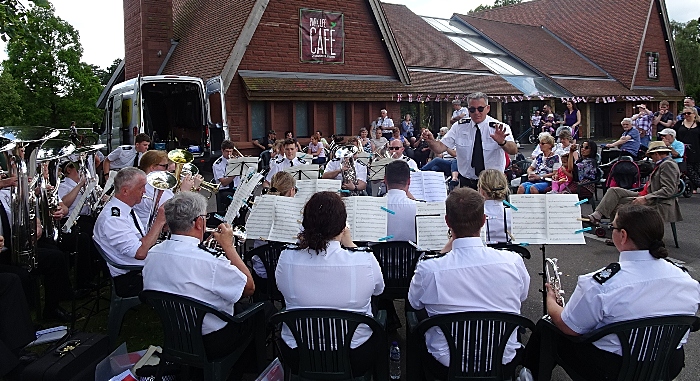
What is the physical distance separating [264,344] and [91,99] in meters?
37.3

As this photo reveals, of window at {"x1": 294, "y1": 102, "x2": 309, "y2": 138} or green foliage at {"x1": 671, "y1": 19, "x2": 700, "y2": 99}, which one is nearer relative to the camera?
window at {"x1": 294, "y1": 102, "x2": 309, "y2": 138}

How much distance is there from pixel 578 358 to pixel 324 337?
4.47ft

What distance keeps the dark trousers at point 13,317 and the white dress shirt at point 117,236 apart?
644 millimetres

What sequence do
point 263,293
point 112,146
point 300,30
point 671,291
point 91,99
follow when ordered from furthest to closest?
point 91,99 → point 300,30 → point 112,146 → point 263,293 → point 671,291

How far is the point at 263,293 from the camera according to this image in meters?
4.41

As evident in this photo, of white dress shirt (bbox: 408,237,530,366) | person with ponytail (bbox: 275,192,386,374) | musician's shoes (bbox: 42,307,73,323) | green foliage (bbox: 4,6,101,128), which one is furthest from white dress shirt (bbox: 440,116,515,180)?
green foliage (bbox: 4,6,101,128)

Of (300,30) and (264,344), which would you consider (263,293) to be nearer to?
(264,344)

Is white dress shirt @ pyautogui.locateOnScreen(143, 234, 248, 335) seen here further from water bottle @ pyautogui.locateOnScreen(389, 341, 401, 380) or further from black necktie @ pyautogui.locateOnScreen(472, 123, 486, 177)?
black necktie @ pyautogui.locateOnScreen(472, 123, 486, 177)

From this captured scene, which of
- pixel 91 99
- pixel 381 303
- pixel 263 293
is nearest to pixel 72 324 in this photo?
pixel 263 293

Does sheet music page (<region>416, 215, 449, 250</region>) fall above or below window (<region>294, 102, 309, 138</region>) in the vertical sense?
below

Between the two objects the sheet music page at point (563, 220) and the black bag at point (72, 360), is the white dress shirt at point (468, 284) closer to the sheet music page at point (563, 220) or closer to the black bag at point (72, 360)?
the sheet music page at point (563, 220)

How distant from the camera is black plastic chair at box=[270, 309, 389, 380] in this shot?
9.32 ft

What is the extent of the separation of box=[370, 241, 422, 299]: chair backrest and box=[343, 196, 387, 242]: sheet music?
15 cm

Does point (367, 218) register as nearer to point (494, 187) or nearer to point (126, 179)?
point (494, 187)
